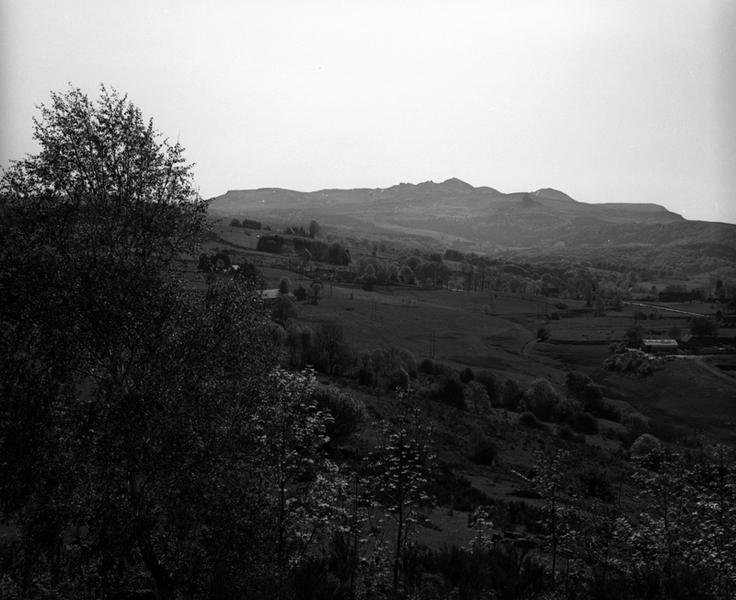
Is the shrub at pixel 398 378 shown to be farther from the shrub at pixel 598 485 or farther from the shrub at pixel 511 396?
the shrub at pixel 598 485

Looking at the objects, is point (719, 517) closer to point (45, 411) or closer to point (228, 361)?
point (228, 361)

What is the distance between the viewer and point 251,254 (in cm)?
16462

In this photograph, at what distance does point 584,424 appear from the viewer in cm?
6444

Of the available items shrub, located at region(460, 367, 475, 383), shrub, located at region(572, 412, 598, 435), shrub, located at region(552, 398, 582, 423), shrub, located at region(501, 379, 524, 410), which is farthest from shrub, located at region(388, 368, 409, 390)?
Result: shrub, located at region(572, 412, 598, 435)

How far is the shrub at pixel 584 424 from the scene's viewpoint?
210 feet

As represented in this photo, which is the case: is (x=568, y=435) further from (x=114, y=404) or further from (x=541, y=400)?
(x=114, y=404)

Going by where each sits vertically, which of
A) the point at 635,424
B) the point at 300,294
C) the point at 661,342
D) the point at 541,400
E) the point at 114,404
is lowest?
the point at 635,424

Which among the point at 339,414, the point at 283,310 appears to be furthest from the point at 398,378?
the point at 339,414

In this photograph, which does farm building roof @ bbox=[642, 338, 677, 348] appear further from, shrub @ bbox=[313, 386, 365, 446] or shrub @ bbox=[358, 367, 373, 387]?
shrub @ bbox=[313, 386, 365, 446]

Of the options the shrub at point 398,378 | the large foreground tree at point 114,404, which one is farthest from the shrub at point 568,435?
the large foreground tree at point 114,404

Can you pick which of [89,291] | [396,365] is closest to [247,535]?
[89,291]

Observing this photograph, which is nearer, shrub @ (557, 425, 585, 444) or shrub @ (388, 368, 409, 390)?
shrub @ (557, 425, 585, 444)

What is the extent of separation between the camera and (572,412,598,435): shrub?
64.0 m

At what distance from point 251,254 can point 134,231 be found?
15433 cm
